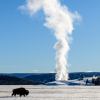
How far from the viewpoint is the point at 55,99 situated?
55.1 meters

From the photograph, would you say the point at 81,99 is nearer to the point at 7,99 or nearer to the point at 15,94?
the point at 7,99

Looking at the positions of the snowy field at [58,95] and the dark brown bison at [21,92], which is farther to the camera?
the dark brown bison at [21,92]

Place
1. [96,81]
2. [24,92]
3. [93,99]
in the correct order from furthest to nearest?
1. [96,81]
2. [24,92]
3. [93,99]

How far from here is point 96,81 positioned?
192 meters

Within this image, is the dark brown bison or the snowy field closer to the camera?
the snowy field

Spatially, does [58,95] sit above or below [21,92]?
below

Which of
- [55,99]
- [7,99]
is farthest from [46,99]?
[7,99]

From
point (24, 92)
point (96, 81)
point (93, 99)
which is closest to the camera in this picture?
point (93, 99)

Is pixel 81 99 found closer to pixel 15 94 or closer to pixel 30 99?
pixel 30 99

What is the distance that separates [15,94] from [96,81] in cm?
12926

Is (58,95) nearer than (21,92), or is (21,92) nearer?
(58,95)

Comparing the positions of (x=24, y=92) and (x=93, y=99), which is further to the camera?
(x=24, y=92)

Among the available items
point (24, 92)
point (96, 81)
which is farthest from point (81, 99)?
point (96, 81)

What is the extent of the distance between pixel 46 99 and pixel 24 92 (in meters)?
10.9
